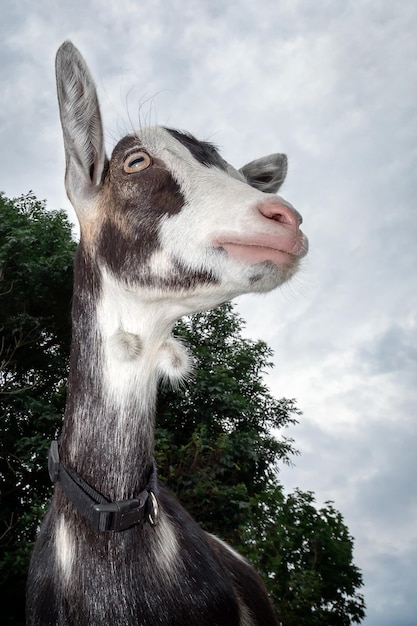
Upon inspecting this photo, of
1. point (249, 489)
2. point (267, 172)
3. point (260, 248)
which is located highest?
point (249, 489)

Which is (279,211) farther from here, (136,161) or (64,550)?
(64,550)

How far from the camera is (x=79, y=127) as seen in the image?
231cm

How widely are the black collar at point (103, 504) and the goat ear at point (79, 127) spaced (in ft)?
3.66

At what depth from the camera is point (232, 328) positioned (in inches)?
581

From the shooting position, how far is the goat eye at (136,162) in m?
2.32

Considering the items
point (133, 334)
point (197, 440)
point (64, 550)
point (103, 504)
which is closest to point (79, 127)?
point (133, 334)

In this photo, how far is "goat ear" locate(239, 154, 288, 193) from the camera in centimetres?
319

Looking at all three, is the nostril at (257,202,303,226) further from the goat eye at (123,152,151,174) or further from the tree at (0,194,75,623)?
the tree at (0,194,75,623)

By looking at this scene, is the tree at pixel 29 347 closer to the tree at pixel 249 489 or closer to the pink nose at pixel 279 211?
the tree at pixel 249 489

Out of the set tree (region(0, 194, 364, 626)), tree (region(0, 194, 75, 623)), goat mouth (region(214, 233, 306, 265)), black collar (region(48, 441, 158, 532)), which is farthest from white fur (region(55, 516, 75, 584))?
tree (region(0, 194, 75, 623))

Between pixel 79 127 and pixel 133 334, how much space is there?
89cm

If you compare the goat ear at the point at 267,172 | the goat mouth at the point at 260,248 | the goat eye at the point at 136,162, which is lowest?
the goat mouth at the point at 260,248

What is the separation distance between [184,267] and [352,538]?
7.84 metres

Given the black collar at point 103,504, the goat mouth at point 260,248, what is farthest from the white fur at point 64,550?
the goat mouth at point 260,248
